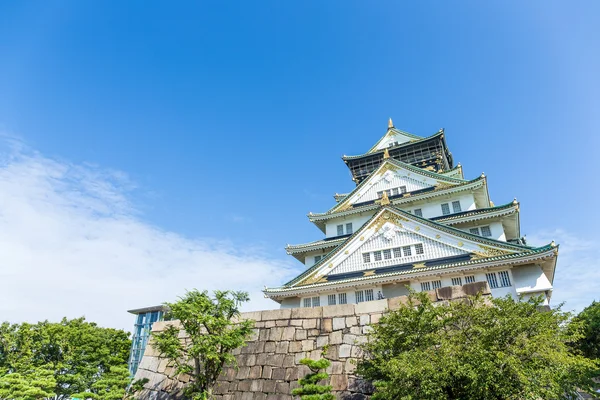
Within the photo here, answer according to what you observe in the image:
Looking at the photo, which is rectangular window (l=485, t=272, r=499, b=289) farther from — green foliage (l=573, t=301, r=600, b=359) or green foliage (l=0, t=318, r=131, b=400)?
green foliage (l=0, t=318, r=131, b=400)

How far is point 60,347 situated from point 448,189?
115 feet

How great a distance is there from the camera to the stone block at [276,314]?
35.8 feet

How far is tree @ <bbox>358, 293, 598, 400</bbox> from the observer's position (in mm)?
5672

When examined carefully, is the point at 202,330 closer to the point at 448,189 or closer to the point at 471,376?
the point at 471,376

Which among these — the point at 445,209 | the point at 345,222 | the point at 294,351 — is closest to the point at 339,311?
the point at 294,351

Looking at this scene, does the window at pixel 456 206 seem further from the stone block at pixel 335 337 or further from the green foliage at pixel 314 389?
the green foliage at pixel 314 389

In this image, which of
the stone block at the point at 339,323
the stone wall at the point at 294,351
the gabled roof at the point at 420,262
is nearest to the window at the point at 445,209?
the gabled roof at the point at 420,262

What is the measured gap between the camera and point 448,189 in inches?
974

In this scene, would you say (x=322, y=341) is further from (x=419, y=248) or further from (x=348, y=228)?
(x=348, y=228)

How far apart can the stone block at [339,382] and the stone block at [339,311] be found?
171 cm

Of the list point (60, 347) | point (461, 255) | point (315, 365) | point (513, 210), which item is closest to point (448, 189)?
point (513, 210)

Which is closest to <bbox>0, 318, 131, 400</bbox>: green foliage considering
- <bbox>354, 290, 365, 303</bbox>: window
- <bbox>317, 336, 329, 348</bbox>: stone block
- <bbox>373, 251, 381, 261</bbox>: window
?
<bbox>354, 290, 365, 303</bbox>: window

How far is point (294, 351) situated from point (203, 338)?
2.89m

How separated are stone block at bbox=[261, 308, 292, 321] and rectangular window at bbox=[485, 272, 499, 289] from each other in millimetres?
12311
